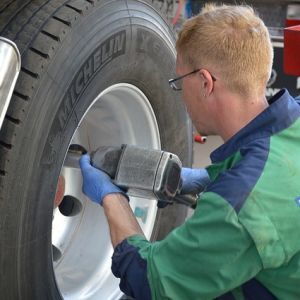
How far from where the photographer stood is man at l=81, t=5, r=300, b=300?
176 centimetres

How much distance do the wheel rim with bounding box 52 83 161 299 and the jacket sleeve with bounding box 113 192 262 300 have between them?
77 cm

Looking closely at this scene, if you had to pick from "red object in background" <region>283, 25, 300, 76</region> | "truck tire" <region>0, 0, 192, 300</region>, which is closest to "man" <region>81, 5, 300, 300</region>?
"truck tire" <region>0, 0, 192, 300</region>

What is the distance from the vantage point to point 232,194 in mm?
1766

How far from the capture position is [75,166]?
8.27 ft

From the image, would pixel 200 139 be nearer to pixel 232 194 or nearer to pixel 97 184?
pixel 97 184

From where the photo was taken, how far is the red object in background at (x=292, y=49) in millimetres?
2748

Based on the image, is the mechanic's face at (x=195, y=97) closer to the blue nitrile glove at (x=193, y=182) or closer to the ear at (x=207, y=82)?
the ear at (x=207, y=82)

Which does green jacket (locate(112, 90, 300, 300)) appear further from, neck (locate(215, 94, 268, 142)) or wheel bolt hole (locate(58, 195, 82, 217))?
wheel bolt hole (locate(58, 195, 82, 217))

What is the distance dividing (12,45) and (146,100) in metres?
0.97

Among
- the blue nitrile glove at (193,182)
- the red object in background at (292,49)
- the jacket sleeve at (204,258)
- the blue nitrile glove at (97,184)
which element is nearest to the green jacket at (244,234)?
the jacket sleeve at (204,258)

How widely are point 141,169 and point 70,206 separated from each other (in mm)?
564

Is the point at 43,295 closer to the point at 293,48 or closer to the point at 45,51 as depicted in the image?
the point at 45,51

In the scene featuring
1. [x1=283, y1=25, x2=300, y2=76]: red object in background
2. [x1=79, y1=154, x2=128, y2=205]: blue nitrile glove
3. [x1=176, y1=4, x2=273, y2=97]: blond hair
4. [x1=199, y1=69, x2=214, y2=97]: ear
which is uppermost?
[x1=283, y1=25, x2=300, y2=76]: red object in background

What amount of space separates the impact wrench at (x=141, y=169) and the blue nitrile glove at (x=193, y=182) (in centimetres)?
28
